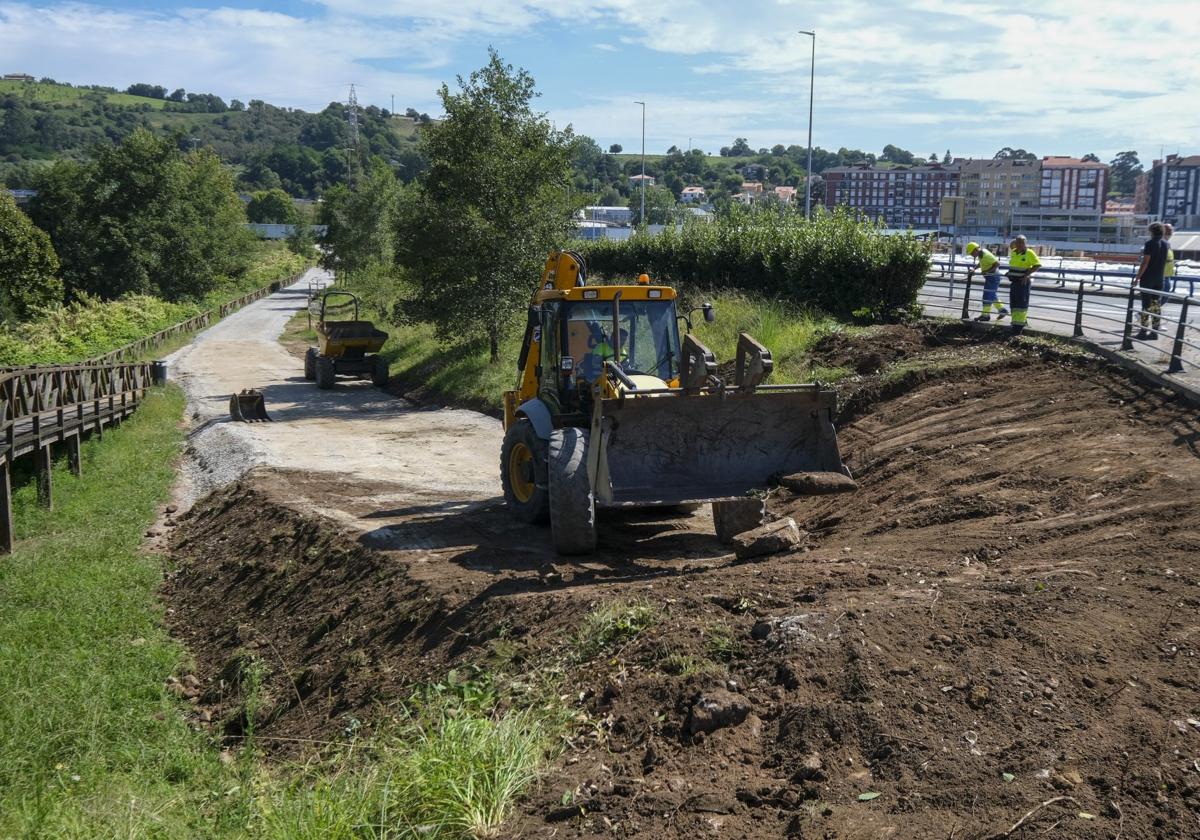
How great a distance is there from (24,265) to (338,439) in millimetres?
43481

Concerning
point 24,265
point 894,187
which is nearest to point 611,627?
point 24,265

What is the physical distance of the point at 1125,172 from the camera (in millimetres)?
188000

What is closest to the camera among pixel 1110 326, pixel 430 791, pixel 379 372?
pixel 430 791

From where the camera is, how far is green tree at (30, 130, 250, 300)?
59969 mm

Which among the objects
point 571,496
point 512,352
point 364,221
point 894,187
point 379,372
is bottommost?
point 379,372

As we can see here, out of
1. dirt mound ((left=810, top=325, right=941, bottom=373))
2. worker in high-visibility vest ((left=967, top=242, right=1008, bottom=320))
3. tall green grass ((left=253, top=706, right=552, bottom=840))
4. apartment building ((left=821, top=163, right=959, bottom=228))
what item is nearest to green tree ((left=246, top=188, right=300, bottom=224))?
apartment building ((left=821, top=163, right=959, bottom=228))

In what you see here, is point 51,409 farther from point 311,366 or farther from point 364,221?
point 364,221

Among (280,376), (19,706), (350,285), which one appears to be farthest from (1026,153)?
(19,706)

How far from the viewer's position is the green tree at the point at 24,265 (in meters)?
54.0

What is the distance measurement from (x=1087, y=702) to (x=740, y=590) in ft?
8.44

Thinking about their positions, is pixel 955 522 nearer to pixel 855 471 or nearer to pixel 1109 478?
pixel 1109 478

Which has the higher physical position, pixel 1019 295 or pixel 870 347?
pixel 1019 295

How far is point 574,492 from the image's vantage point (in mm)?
9297

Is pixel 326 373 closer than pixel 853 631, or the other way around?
pixel 853 631
